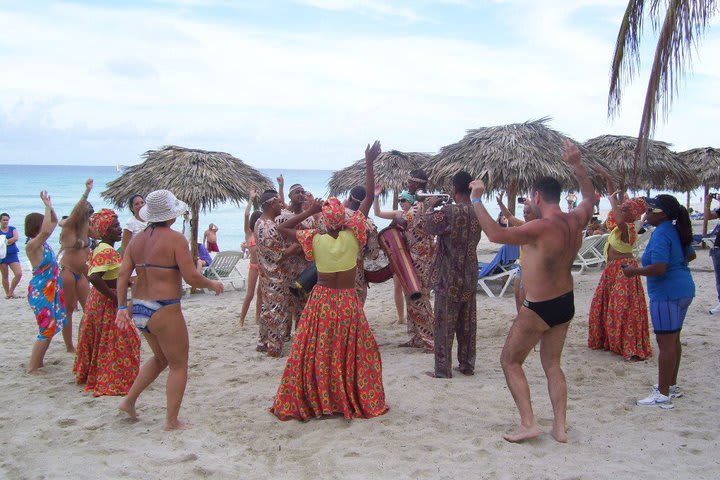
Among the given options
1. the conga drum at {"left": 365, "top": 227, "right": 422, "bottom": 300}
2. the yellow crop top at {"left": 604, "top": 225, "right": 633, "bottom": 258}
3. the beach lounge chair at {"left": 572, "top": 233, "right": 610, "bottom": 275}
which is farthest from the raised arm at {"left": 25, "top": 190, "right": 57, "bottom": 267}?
the beach lounge chair at {"left": 572, "top": 233, "right": 610, "bottom": 275}

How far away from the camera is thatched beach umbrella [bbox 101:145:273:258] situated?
11680 mm

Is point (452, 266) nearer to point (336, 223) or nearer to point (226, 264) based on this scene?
point (336, 223)

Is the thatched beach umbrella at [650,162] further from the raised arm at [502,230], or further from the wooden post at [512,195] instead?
the raised arm at [502,230]

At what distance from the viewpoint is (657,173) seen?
17.8 meters

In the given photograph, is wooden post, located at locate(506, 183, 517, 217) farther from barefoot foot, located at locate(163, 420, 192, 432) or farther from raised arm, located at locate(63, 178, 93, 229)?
barefoot foot, located at locate(163, 420, 192, 432)

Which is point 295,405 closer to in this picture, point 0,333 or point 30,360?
point 30,360

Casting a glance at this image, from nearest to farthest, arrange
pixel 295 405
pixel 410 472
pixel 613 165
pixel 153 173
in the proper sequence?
pixel 410 472
pixel 295 405
pixel 153 173
pixel 613 165

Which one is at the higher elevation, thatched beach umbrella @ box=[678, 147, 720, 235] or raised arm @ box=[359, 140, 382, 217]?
thatched beach umbrella @ box=[678, 147, 720, 235]

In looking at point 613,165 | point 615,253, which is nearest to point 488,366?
point 615,253

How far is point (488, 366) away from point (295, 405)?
95.2 inches

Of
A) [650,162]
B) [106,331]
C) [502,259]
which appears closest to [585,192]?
[106,331]

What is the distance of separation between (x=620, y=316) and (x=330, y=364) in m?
3.54

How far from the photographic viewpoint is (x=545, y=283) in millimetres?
4254

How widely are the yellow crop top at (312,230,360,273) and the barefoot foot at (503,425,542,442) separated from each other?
1.75 m
